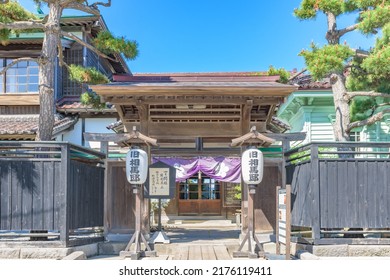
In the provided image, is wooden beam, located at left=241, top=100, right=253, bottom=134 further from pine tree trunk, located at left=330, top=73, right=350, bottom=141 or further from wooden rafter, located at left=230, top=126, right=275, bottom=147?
pine tree trunk, located at left=330, top=73, right=350, bottom=141

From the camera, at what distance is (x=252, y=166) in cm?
889

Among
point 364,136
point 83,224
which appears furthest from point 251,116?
point 364,136

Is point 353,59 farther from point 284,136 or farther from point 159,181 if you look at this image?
point 159,181

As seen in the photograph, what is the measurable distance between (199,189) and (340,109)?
10382mm

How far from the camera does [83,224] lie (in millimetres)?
9055

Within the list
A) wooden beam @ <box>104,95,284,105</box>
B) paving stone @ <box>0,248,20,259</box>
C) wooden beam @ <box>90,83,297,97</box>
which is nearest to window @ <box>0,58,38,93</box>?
wooden beam @ <box>104,95,284,105</box>

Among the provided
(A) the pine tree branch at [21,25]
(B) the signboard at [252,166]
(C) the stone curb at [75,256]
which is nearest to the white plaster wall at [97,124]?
(A) the pine tree branch at [21,25]

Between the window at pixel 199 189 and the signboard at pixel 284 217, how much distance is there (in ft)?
38.9

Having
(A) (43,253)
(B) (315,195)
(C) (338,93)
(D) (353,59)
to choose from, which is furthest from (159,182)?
(D) (353,59)

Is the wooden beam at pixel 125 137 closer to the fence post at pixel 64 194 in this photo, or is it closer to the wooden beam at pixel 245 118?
the fence post at pixel 64 194

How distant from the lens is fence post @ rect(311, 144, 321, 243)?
8.19 metres

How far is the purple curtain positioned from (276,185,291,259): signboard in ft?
19.8

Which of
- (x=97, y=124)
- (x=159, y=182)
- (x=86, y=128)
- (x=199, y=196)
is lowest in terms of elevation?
(x=199, y=196)

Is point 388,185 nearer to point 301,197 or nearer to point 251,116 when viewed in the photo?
point 301,197
